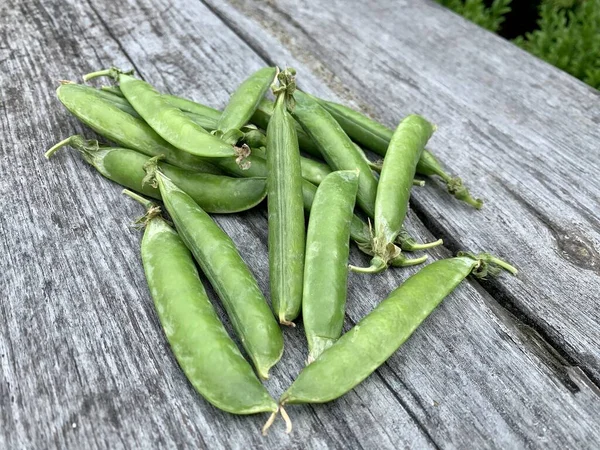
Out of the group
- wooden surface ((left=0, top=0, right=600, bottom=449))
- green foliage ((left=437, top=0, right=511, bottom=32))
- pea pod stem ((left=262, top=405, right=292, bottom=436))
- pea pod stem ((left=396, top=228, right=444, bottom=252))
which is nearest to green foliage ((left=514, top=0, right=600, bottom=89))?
green foliage ((left=437, top=0, right=511, bottom=32))

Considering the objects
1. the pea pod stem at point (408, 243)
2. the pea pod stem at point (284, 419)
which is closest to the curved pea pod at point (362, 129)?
the pea pod stem at point (408, 243)

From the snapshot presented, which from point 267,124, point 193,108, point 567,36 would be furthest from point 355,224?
point 567,36

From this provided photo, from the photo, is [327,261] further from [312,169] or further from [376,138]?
[376,138]

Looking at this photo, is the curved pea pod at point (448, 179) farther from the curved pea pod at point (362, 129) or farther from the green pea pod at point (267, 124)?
the green pea pod at point (267, 124)

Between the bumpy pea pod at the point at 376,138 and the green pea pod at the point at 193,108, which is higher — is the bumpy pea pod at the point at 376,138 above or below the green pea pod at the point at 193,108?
above

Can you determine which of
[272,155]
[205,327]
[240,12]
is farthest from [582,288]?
[240,12]

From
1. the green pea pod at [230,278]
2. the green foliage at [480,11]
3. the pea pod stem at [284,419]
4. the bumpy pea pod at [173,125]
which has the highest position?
the green foliage at [480,11]

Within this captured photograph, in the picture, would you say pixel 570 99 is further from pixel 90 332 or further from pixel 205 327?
pixel 90 332
